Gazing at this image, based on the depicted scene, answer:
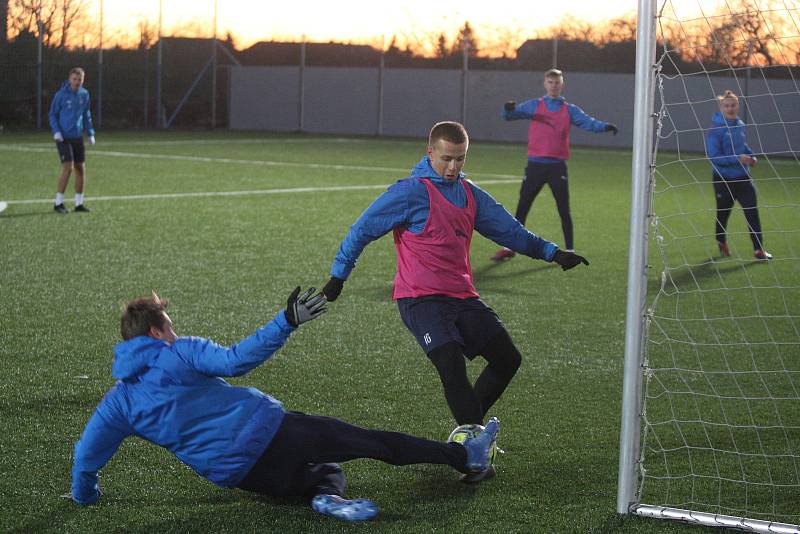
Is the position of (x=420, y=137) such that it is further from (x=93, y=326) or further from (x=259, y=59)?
(x=93, y=326)

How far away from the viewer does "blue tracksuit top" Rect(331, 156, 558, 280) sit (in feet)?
16.9

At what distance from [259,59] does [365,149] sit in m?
15.0

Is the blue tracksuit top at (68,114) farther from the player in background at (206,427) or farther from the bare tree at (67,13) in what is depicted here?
the bare tree at (67,13)

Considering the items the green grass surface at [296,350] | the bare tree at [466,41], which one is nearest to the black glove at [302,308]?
the green grass surface at [296,350]

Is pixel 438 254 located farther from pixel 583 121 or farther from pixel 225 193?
pixel 225 193

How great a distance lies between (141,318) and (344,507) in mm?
1064

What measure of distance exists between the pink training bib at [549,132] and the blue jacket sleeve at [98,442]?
8.53 meters

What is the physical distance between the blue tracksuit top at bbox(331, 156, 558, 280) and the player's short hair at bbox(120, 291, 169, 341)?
0.97 m

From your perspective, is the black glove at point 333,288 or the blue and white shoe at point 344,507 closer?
the blue and white shoe at point 344,507

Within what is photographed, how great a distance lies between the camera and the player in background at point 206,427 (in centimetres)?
430

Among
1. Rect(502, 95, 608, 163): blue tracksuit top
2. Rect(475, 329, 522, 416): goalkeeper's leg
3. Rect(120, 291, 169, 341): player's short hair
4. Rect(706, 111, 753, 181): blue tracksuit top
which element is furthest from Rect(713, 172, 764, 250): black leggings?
Rect(120, 291, 169, 341): player's short hair

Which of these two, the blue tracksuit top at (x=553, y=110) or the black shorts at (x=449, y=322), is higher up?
the blue tracksuit top at (x=553, y=110)

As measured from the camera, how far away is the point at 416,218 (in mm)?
5203

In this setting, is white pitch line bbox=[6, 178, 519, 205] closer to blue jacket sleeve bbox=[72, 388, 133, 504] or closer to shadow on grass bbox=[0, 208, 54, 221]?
shadow on grass bbox=[0, 208, 54, 221]
